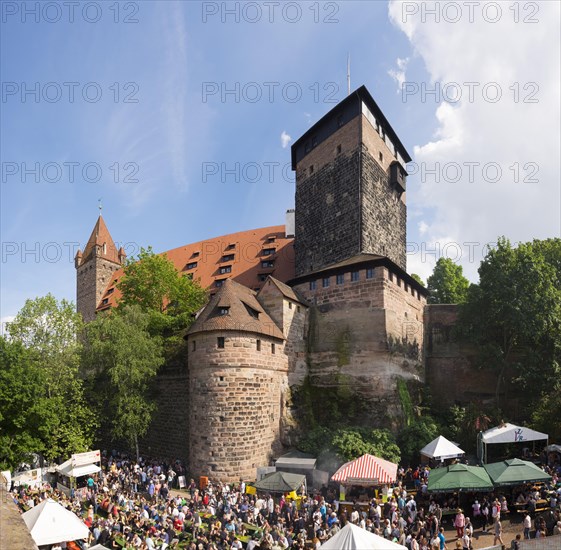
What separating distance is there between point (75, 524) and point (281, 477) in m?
8.45

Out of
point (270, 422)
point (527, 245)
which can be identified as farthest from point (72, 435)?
point (527, 245)

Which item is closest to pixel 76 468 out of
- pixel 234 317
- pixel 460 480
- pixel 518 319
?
pixel 234 317

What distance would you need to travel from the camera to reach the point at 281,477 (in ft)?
69.7

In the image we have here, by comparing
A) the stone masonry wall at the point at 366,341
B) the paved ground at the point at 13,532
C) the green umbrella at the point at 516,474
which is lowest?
the green umbrella at the point at 516,474

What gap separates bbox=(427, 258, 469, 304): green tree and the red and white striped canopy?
1129 inches

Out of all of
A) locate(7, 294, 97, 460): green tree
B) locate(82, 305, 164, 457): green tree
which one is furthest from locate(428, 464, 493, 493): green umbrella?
locate(7, 294, 97, 460): green tree

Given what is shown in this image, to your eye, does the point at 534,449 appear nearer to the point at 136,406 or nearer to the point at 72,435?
the point at 136,406

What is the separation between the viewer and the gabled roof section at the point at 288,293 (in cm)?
3049

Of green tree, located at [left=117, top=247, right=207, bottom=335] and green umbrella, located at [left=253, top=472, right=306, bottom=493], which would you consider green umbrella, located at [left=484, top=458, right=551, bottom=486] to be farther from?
green tree, located at [left=117, top=247, right=207, bottom=335]

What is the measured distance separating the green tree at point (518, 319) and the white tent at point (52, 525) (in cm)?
2388

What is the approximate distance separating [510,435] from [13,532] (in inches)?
853

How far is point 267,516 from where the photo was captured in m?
20.5

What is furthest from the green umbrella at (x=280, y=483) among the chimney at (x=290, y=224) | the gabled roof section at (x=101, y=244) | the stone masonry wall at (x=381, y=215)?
the gabled roof section at (x=101, y=244)

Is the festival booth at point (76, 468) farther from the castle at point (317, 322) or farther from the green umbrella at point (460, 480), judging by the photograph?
the green umbrella at point (460, 480)
